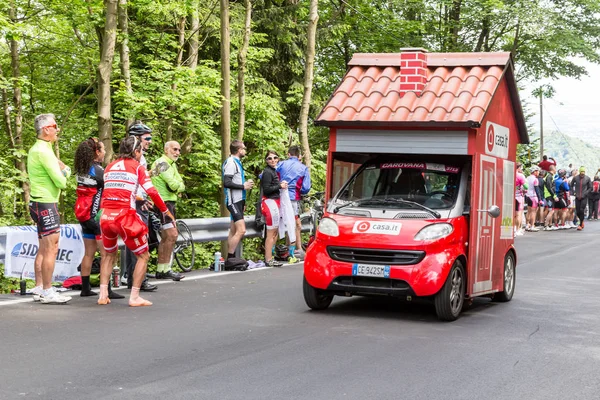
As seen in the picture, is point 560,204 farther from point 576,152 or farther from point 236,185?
point 576,152

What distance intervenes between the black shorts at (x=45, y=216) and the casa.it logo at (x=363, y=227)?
344 cm

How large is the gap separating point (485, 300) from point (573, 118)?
353 feet

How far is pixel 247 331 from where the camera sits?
846 cm

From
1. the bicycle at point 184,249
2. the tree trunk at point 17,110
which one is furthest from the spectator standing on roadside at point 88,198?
the tree trunk at point 17,110

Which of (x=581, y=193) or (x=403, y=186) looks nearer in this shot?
(x=403, y=186)

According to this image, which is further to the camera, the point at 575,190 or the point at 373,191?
the point at 575,190

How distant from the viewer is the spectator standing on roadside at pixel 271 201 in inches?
603

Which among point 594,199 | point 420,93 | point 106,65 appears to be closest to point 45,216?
point 420,93

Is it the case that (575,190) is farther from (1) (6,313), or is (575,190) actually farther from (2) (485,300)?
(1) (6,313)

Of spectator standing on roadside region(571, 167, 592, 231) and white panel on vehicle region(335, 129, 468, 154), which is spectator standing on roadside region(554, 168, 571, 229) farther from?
white panel on vehicle region(335, 129, 468, 154)

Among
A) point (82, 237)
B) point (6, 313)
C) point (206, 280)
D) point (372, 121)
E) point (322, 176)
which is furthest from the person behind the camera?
point (322, 176)

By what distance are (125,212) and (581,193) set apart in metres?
23.7

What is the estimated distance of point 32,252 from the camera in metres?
10.6

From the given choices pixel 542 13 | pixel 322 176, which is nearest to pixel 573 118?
pixel 542 13
